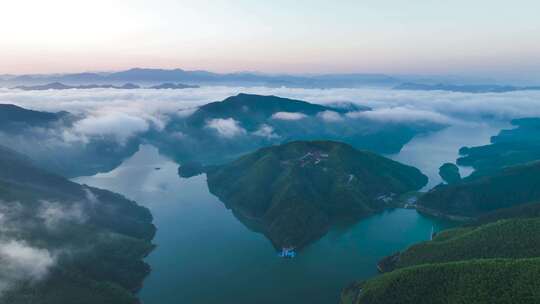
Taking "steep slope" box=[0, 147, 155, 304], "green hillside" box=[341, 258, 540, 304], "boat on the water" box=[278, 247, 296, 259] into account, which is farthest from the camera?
"boat on the water" box=[278, 247, 296, 259]

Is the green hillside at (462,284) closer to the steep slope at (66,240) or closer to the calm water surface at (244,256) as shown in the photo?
the calm water surface at (244,256)

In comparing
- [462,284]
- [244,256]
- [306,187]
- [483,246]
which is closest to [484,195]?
[306,187]

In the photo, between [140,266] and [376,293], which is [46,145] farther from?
[376,293]

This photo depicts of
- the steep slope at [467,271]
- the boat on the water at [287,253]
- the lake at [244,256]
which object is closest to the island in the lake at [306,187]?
the boat on the water at [287,253]

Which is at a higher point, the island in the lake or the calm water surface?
the island in the lake

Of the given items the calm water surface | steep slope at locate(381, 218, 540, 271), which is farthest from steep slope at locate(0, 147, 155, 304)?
steep slope at locate(381, 218, 540, 271)

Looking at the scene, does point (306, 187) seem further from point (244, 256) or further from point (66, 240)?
point (66, 240)

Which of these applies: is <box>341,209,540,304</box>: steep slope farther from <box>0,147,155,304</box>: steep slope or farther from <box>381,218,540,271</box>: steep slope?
<box>0,147,155,304</box>: steep slope
